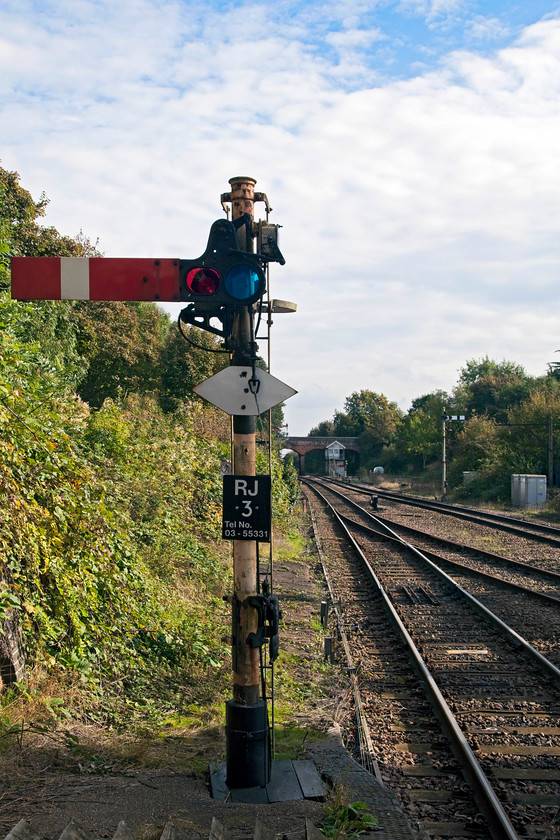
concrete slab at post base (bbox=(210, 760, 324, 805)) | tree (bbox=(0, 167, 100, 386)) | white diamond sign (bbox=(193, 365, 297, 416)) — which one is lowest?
concrete slab at post base (bbox=(210, 760, 324, 805))

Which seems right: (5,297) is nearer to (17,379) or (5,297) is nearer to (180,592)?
(17,379)

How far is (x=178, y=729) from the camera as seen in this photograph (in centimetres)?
575

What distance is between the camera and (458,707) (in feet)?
21.9

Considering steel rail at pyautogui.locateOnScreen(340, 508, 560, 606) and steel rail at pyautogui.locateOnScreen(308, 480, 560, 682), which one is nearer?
steel rail at pyautogui.locateOnScreen(308, 480, 560, 682)

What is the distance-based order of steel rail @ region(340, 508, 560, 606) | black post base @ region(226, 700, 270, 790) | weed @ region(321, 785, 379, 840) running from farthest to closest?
steel rail @ region(340, 508, 560, 606)
black post base @ region(226, 700, 270, 790)
weed @ region(321, 785, 379, 840)

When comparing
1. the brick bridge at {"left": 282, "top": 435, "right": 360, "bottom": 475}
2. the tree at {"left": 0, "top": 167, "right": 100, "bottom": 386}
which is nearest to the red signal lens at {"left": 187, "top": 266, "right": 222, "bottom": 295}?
the tree at {"left": 0, "top": 167, "right": 100, "bottom": 386}

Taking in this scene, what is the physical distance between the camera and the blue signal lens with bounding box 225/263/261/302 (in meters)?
4.46

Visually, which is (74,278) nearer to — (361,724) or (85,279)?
(85,279)

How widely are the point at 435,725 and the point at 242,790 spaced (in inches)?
96.1

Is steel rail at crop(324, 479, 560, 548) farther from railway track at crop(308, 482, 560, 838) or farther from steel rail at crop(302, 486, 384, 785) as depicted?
steel rail at crop(302, 486, 384, 785)

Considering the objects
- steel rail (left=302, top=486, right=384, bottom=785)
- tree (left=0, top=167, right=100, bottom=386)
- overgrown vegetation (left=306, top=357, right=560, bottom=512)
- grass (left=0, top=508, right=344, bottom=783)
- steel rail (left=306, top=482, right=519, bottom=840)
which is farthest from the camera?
overgrown vegetation (left=306, top=357, right=560, bottom=512)

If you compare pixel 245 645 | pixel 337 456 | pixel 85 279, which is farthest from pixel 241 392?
pixel 337 456

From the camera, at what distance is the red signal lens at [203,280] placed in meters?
4.46

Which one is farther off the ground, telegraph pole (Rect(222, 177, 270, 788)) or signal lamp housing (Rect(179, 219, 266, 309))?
signal lamp housing (Rect(179, 219, 266, 309))
